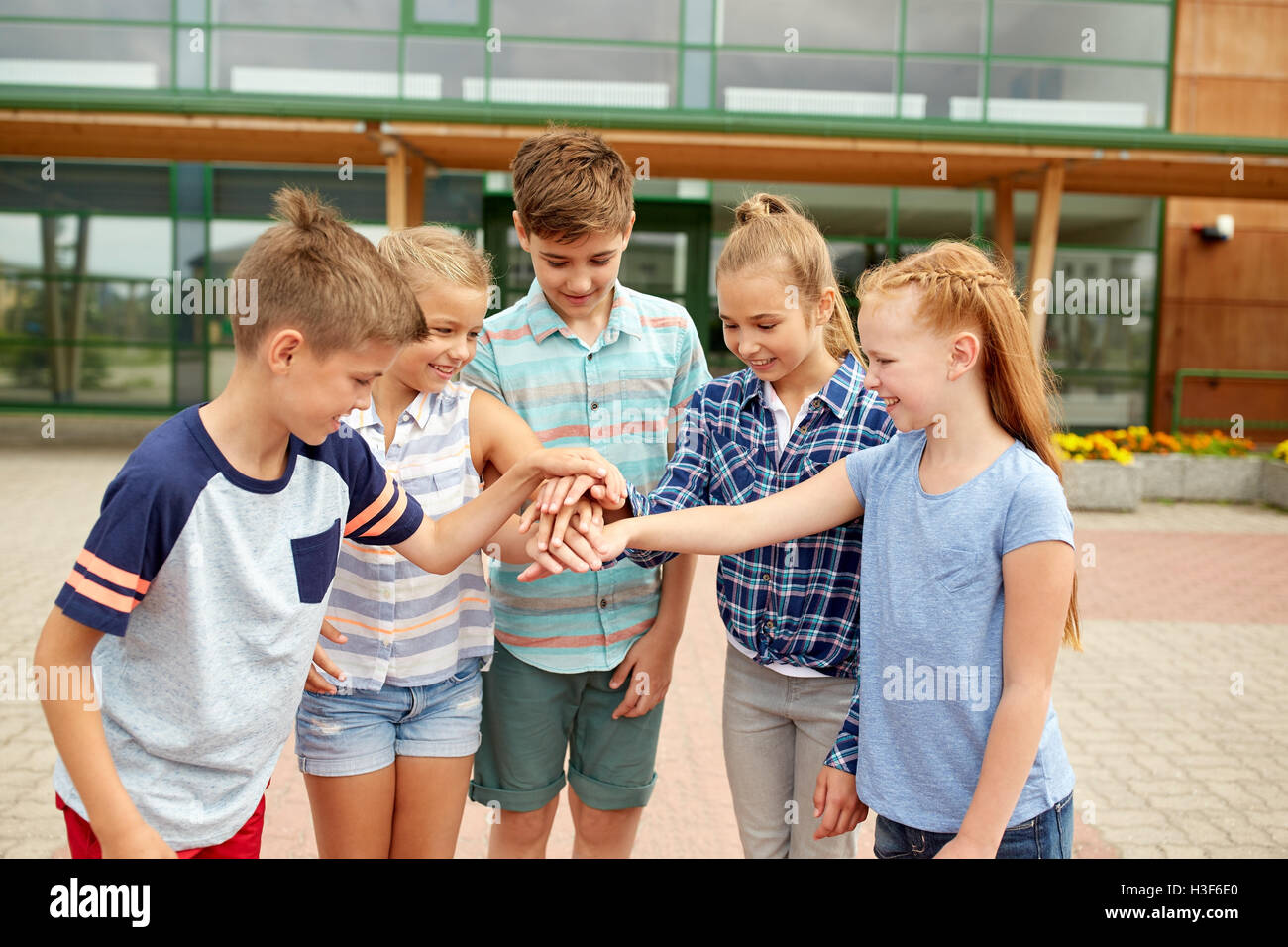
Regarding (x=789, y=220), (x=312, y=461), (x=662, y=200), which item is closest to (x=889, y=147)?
(x=662, y=200)

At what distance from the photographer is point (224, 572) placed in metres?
1.66

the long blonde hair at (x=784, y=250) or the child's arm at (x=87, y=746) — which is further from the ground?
the long blonde hair at (x=784, y=250)

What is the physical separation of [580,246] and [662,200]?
1366 cm

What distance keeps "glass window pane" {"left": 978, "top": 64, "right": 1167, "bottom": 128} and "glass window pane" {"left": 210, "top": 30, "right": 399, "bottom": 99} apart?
8.32 metres

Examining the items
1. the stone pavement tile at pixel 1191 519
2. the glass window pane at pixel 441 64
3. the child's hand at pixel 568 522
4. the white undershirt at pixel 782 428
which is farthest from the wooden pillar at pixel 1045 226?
the child's hand at pixel 568 522

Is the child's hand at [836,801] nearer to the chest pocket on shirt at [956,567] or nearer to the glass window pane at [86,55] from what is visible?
the chest pocket on shirt at [956,567]

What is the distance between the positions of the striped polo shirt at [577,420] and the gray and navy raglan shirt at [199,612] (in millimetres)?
740

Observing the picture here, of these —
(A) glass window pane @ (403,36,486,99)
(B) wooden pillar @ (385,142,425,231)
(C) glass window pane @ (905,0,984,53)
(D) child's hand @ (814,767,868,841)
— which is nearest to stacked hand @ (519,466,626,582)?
(D) child's hand @ (814,767,868,841)

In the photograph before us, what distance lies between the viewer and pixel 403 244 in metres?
2.22

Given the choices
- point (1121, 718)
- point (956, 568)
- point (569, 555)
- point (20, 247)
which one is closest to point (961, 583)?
point (956, 568)

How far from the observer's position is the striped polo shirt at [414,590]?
7.16ft

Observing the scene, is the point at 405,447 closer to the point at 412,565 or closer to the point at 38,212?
the point at 412,565

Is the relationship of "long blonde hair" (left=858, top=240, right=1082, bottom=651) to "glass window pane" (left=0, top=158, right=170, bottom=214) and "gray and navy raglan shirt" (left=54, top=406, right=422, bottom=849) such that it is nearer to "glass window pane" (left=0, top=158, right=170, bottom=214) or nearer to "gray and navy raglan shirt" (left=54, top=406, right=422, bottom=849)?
"gray and navy raglan shirt" (left=54, top=406, right=422, bottom=849)

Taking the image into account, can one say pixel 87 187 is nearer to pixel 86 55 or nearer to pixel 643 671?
pixel 86 55
